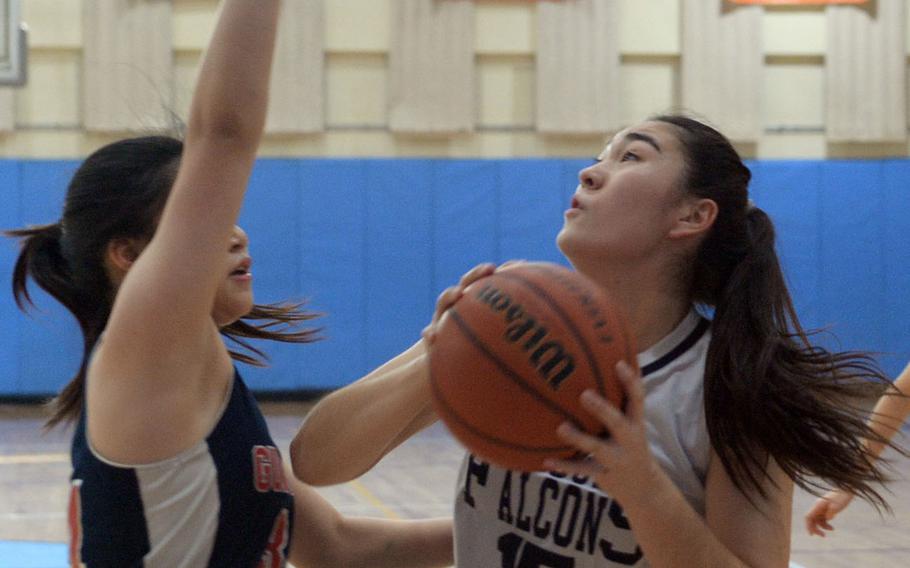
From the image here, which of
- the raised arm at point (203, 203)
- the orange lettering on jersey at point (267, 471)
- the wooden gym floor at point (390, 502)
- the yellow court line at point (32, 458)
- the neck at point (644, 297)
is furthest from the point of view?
the yellow court line at point (32, 458)

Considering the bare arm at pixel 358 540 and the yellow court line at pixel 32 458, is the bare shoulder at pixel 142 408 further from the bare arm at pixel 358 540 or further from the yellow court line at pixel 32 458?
the yellow court line at pixel 32 458

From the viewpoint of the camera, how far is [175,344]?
55.9 inches

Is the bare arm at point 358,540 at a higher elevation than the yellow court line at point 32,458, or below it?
higher

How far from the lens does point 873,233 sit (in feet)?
28.9

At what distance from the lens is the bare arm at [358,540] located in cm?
200

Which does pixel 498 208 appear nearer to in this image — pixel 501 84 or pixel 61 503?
pixel 501 84

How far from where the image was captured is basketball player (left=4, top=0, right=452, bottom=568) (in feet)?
4.37

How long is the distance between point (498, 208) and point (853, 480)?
6828 mm

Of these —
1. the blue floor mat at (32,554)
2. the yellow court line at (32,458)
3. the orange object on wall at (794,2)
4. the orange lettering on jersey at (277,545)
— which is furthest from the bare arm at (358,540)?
the orange object on wall at (794,2)

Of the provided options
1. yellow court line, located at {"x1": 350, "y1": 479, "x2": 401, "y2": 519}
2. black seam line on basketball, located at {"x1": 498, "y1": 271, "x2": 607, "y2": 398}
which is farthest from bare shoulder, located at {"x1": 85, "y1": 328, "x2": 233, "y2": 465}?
yellow court line, located at {"x1": 350, "y1": 479, "x2": 401, "y2": 519}

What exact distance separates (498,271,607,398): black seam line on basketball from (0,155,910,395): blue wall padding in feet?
22.2

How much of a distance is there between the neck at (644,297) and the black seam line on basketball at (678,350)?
4cm

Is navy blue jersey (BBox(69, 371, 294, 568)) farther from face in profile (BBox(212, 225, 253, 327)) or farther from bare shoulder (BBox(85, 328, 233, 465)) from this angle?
face in profile (BBox(212, 225, 253, 327))

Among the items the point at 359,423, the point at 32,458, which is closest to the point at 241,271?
the point at 359,423
